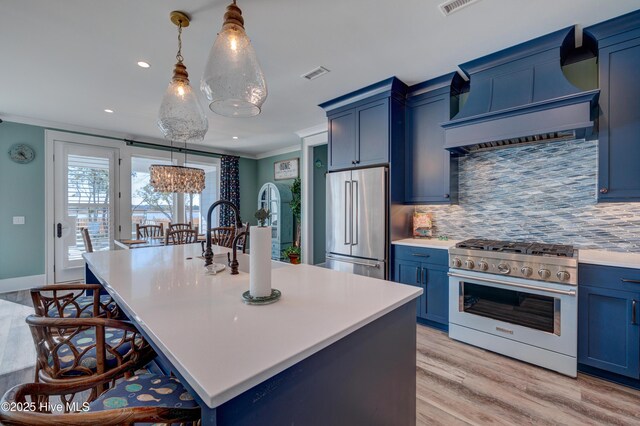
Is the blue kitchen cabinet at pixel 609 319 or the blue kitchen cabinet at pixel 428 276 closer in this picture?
the blue kitchen cabinet at pixel 609 319

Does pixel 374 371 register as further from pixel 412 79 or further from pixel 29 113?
pixel 29 113

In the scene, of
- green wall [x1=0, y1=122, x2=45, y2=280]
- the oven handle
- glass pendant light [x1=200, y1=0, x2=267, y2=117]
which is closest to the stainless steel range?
the oven handle

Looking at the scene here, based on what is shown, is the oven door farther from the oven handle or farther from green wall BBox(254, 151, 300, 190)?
green wall BBox(254, 151, 300, 190)

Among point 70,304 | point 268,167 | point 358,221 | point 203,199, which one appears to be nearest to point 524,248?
point 358,221

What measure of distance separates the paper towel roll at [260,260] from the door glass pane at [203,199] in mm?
5507

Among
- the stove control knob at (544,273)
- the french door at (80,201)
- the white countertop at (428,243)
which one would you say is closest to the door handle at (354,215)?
the white countertop at (428,243)

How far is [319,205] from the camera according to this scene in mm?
5426

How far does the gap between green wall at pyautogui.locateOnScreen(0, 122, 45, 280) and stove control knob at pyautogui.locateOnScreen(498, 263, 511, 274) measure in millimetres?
6397

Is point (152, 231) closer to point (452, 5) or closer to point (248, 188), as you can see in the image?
point (248, 188)

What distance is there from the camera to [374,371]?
3.80 ft

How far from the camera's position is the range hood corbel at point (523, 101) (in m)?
2.22

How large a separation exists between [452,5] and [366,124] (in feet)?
5.00

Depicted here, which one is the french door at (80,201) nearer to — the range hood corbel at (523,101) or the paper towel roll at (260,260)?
the paper towel roll at (260,260)

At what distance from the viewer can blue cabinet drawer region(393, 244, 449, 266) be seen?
2840 mm
